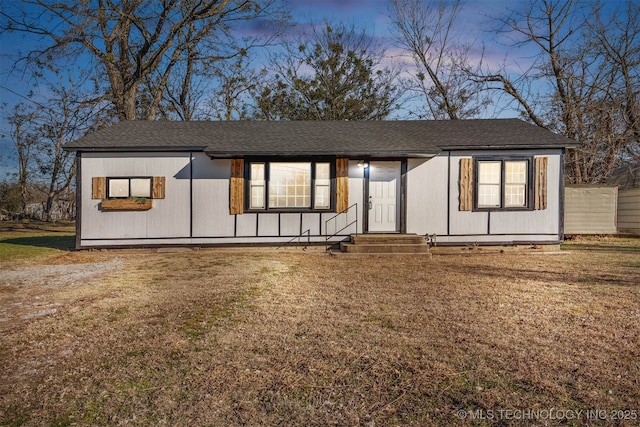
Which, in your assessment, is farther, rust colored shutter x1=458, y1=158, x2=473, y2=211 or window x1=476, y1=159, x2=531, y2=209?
window x1=476, y1=159, x2=531, y2=209

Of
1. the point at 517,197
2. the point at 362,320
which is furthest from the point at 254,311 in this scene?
the point at 517,197

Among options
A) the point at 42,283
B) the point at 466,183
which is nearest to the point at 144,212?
the point at 42,283

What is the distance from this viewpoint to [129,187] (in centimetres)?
1105

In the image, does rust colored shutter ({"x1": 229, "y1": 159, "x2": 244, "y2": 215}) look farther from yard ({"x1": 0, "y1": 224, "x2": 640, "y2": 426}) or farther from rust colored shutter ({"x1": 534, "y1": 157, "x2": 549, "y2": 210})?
rust colored shutter ({"x1": 534, "y1": 157, "x2": 549, "y2": 210})

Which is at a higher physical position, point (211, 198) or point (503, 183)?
point (503, 183)

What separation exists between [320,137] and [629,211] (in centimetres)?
1255

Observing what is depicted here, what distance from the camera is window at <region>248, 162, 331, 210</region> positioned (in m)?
11.2

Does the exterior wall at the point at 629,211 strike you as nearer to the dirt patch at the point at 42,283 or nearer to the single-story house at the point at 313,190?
the single-story house at the point at 313,190

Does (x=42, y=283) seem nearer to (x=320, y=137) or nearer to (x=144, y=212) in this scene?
(x=144, y=212)

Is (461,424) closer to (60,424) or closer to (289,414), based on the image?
(289,414)

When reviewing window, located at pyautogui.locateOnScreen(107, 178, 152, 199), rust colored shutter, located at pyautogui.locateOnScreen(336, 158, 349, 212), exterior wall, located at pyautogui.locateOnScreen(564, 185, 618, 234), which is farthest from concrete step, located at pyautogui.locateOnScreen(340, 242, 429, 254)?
exterior wall, located at pyautogui.locateOnScreen(564, 185, 618, 234)

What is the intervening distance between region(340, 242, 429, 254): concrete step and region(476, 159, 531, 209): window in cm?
238

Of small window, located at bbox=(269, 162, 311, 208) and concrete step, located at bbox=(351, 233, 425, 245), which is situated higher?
small window, located at bbox=(269, 162, 311, 208)

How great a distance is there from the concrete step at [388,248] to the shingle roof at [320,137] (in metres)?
2.42
